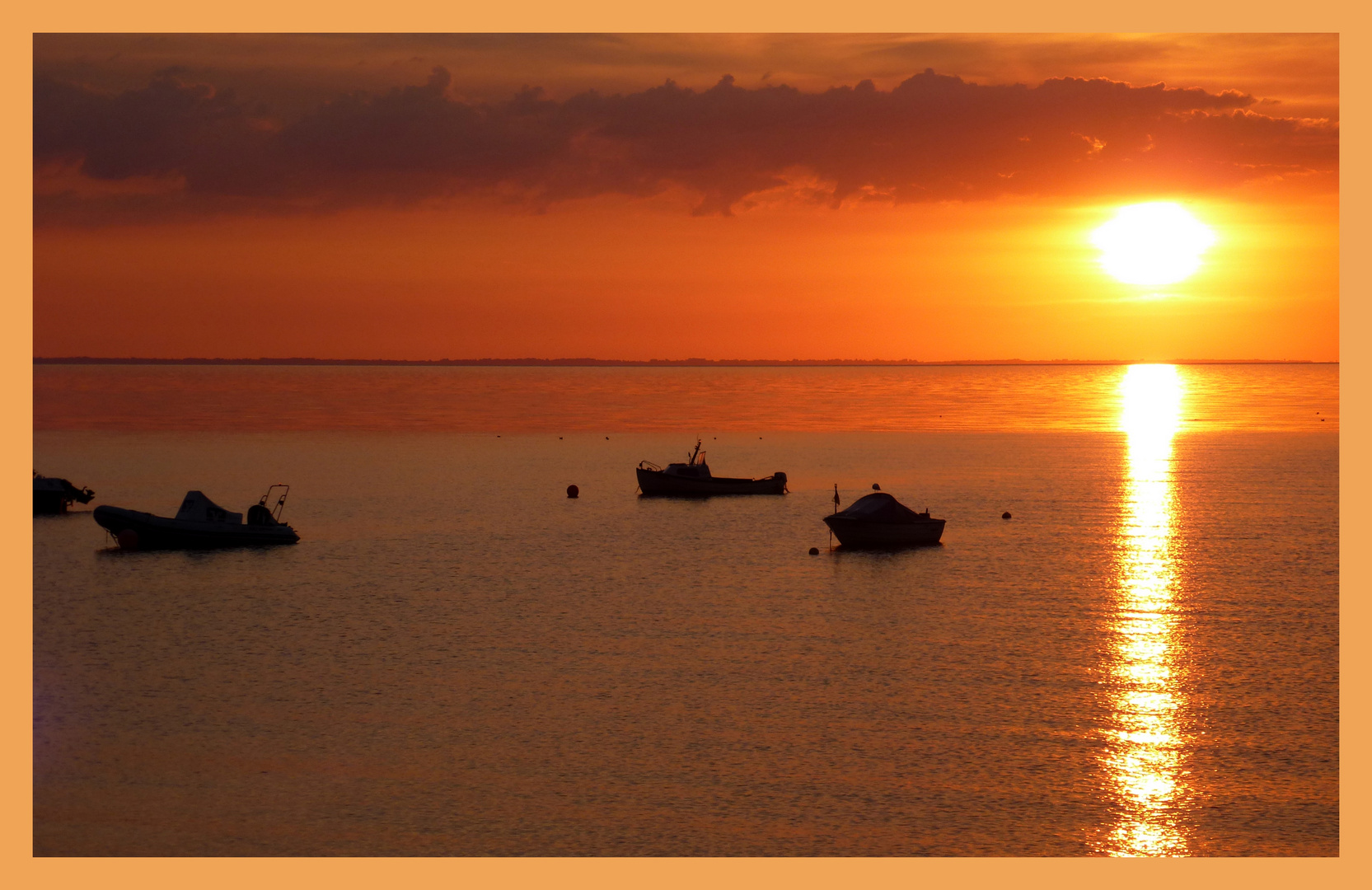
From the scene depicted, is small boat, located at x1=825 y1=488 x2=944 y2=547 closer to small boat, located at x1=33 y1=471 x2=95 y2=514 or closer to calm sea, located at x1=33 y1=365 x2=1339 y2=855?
calm sea, located at x1=33 y1=365 x2=1339 y2=855

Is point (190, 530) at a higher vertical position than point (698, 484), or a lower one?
lower

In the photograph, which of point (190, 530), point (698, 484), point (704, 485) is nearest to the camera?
point (190, 530)

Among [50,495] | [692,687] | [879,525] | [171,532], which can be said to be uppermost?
[50,495]

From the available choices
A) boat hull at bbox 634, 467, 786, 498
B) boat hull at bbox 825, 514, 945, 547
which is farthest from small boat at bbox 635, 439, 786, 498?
boat hull at bbox 825, 514, 945, 547

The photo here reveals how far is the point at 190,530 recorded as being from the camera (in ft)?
235

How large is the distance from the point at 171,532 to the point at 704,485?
45.3 m

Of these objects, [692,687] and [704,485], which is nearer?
[692,687]

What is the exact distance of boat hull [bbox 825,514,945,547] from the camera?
72688 mm

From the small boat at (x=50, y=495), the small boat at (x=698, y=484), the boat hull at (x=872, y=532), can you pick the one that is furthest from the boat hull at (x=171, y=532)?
the small boat at (x=698, y=484)

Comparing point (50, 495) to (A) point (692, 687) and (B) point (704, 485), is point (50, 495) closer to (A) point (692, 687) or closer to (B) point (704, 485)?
→ (B) point (704, 485)

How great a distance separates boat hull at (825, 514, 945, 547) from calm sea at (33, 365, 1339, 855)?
136 centimetres

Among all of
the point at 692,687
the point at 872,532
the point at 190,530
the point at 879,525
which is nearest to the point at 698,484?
the point at 872,532

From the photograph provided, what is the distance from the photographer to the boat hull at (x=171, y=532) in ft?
234

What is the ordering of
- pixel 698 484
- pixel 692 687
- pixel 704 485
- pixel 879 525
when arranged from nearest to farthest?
pixel 692 687 < pixel 879 525 < pixel 698 484 < pixel 704 485
